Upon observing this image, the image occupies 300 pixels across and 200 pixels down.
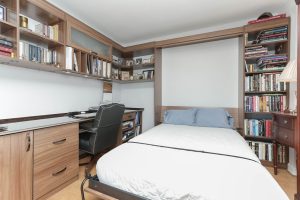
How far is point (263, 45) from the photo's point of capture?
2330 mm

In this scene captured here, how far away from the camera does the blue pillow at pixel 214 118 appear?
2.37 metres

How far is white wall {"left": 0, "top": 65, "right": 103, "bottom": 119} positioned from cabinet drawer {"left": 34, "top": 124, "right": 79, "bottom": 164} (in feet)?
1.83

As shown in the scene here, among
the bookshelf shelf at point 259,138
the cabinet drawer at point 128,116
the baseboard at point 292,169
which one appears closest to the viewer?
the baseboard at point 292,169

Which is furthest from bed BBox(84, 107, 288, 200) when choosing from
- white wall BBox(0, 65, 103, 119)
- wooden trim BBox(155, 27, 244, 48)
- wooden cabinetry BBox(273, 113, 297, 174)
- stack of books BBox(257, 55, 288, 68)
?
wooden trim BBox(155, 27, 244, 48)

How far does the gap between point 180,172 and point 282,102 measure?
84.1 inches

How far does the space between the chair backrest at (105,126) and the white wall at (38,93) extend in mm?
755

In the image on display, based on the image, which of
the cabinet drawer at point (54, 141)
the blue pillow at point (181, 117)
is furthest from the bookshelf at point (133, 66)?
the cabinet drawer at point (54, 141)

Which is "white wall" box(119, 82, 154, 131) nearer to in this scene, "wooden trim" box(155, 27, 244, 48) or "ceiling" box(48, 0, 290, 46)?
"wooden trim" box(155, 27, 244, 48)

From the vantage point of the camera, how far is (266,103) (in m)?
2.32

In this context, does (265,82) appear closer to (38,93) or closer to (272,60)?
(272,60)

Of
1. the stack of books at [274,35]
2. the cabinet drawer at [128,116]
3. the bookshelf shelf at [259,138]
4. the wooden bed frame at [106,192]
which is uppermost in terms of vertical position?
the stack of books at [274,35]

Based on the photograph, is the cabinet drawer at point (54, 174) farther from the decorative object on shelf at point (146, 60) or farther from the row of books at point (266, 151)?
the row of books at point (266, 151)

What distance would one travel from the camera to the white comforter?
856 millimetres

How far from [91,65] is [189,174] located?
2180 millimetres
